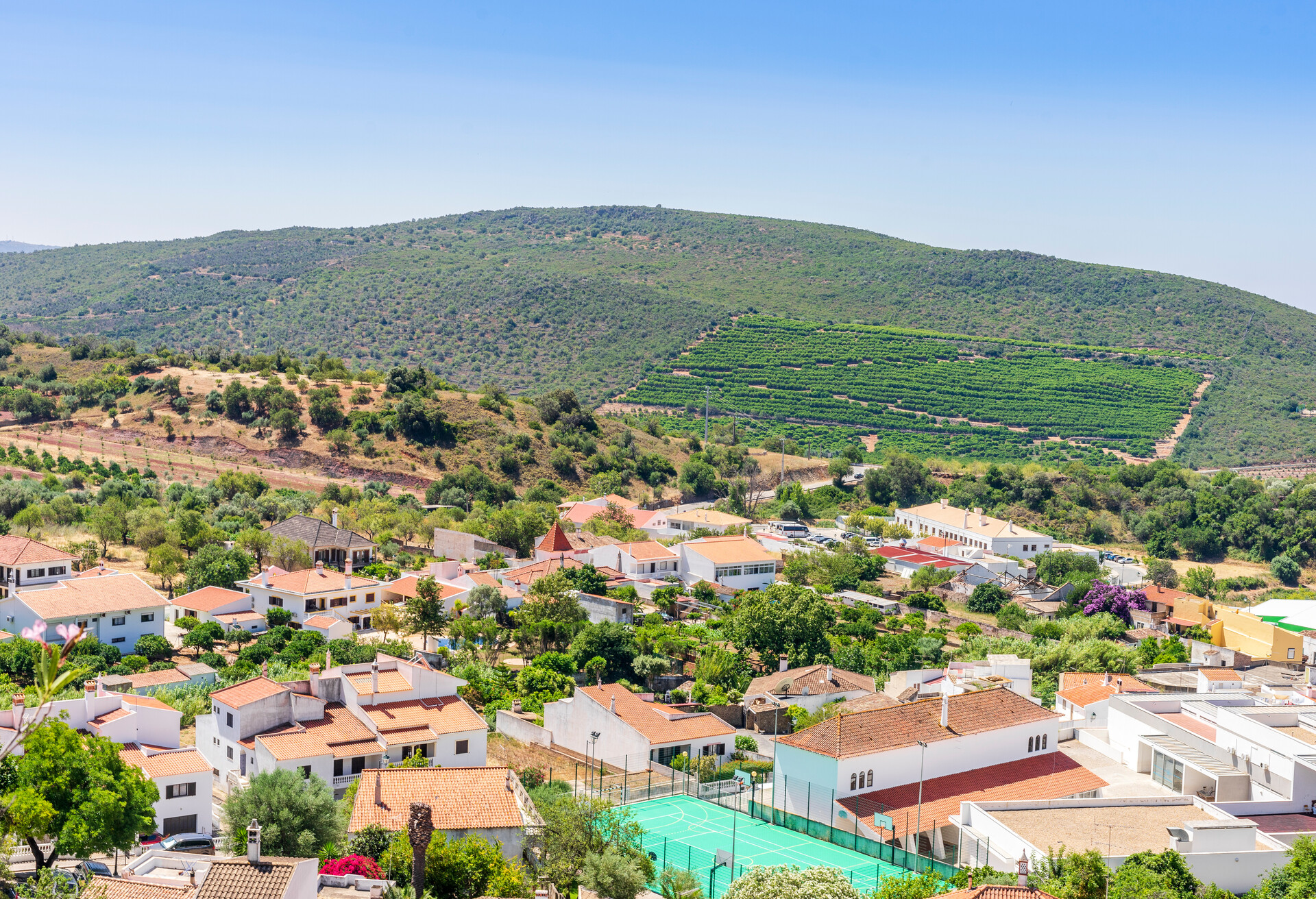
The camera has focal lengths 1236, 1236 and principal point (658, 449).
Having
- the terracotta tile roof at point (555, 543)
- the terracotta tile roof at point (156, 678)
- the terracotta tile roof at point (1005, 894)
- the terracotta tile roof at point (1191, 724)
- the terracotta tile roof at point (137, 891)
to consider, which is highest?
the terracotta tile roof at point (137, 891)

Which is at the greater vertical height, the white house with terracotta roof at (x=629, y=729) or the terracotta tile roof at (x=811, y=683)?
the white house with terracotta roof at (x=629, y=729)

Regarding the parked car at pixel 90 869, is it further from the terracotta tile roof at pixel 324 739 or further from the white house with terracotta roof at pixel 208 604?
the white house with terracotta roof at pixel 208 604

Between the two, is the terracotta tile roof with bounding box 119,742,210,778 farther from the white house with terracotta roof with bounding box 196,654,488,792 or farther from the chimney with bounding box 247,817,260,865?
the chimney with bounding box 247,817,260,865

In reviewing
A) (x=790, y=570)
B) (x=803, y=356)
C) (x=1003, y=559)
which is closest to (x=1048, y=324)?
(x=803, y=356)

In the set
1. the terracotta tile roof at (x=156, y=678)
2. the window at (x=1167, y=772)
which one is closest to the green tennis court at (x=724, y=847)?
the window at (x=1167, y=772)

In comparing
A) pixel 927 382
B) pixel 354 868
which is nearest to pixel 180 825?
pixel 354 868

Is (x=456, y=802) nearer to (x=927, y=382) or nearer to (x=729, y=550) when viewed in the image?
(x=729, y=550)

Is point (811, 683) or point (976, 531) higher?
point (811, 683)
